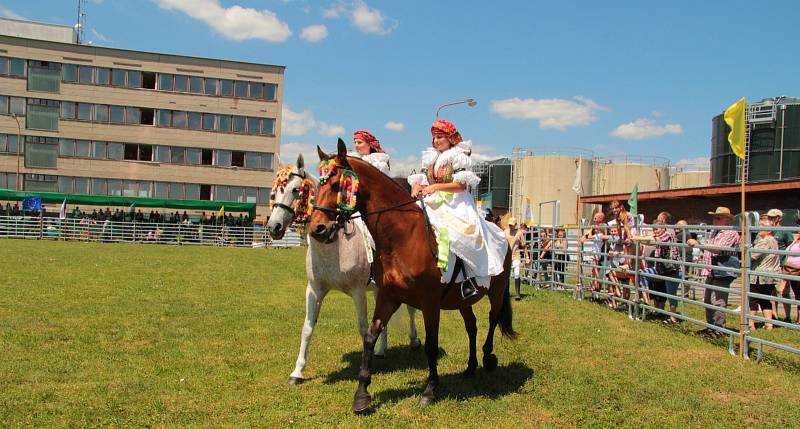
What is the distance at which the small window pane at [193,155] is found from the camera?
5628 cm

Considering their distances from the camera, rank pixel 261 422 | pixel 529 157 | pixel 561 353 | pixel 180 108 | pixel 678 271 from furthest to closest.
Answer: pixel 180 108 → pixel 529 157 → pixel 678 271 → pixel 561 353 → pixel 261 422

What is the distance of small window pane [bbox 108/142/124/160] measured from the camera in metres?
54.7

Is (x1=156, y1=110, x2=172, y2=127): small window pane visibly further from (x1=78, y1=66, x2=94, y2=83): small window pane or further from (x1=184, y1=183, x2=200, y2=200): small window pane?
(x1=78, y1=66, x2=94, y2=83): small window pane

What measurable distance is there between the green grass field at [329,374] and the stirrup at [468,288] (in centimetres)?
102

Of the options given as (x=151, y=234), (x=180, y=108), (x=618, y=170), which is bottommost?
(x=151, y=234)

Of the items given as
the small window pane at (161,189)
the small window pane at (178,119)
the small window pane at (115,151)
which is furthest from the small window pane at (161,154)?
the small window pane at (115,151)

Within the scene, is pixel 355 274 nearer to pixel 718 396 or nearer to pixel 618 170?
pixel 718 396

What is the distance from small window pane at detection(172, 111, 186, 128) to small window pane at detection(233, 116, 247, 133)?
A: 4.75 metres

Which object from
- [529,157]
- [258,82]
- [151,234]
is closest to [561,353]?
[151,234]

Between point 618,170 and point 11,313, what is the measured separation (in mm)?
48565

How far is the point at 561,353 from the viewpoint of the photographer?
26.1 feet

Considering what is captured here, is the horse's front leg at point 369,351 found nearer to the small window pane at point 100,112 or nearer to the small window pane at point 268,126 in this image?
the small window pane at point 268,126

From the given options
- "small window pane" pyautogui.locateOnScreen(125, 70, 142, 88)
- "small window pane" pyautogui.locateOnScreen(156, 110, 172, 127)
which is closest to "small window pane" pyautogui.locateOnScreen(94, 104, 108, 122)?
"small window pane" pyautogui.locateOnScreen(125, 70, 142, 88)

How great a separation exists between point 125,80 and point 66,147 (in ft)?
27.0
